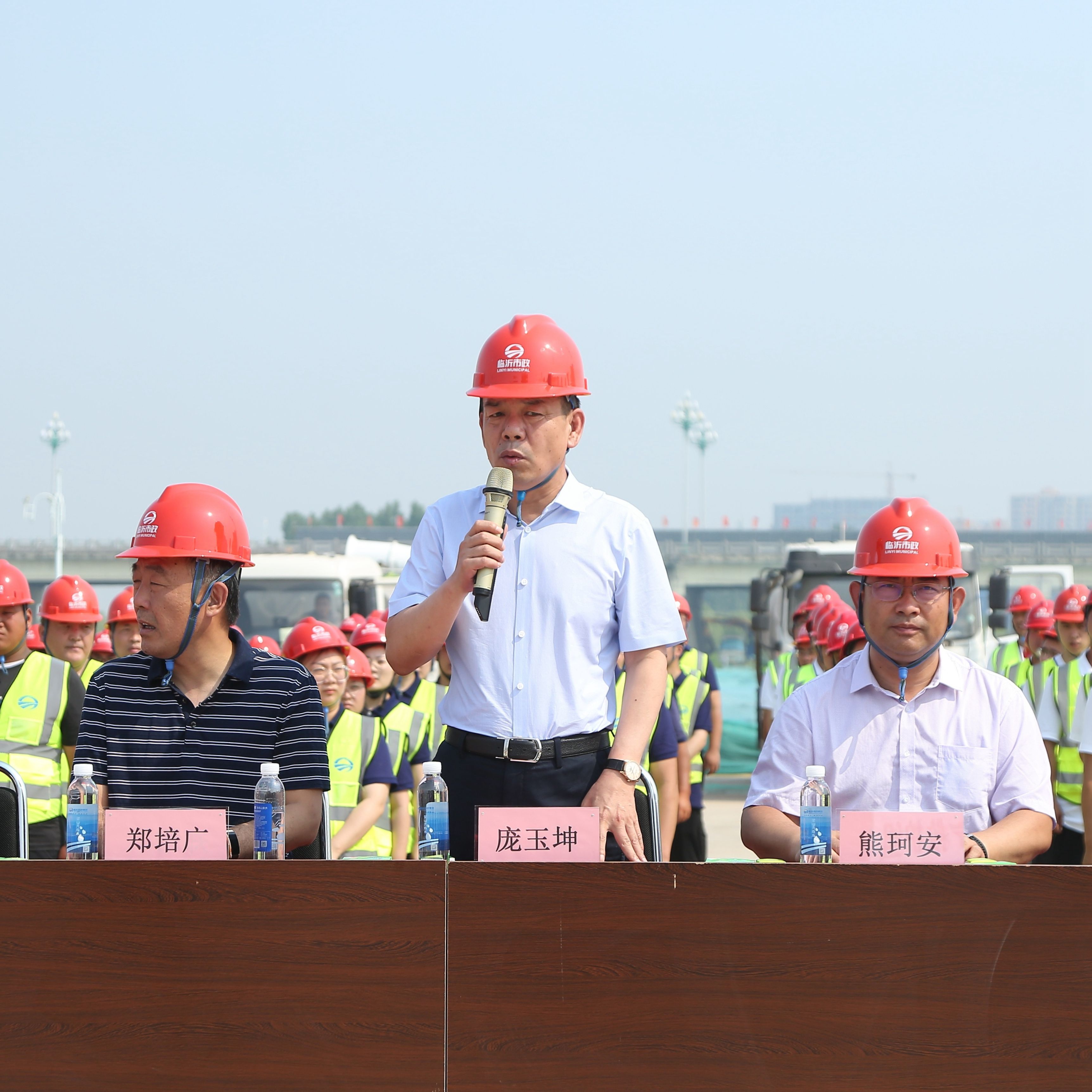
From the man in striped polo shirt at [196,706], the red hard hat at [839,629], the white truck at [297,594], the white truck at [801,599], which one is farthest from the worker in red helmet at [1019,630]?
the man in striped polo shirt at [196,706]

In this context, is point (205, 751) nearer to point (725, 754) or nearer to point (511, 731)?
point (511, 731)

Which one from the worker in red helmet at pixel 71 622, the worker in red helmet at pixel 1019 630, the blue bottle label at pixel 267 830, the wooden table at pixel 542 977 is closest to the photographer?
the wooden table at pixel 542 977

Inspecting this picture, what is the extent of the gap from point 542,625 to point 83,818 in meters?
1.16

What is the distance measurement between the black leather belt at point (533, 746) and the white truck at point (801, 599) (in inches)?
426

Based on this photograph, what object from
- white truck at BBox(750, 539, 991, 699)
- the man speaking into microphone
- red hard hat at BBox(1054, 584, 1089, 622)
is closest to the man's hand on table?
the man speaking into microphone

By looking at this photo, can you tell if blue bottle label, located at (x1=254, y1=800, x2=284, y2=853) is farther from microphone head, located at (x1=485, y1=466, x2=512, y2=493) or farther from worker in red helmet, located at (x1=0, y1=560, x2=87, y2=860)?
worker in red helmet, located at (x1=0, y1=560, x2=87, y2=860)

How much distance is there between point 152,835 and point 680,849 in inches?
225

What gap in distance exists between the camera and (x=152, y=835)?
110 inches

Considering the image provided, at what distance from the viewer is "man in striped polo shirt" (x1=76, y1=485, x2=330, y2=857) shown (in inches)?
132

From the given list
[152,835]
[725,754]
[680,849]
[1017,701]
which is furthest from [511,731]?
[725,754]

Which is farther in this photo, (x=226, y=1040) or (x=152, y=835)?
(x=152, y=835)

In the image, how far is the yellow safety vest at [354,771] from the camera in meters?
5.89

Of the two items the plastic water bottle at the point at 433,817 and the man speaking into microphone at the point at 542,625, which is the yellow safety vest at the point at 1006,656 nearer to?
the man speaking into microphone at the point at 542,625

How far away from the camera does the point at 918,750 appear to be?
3584 millimetres
